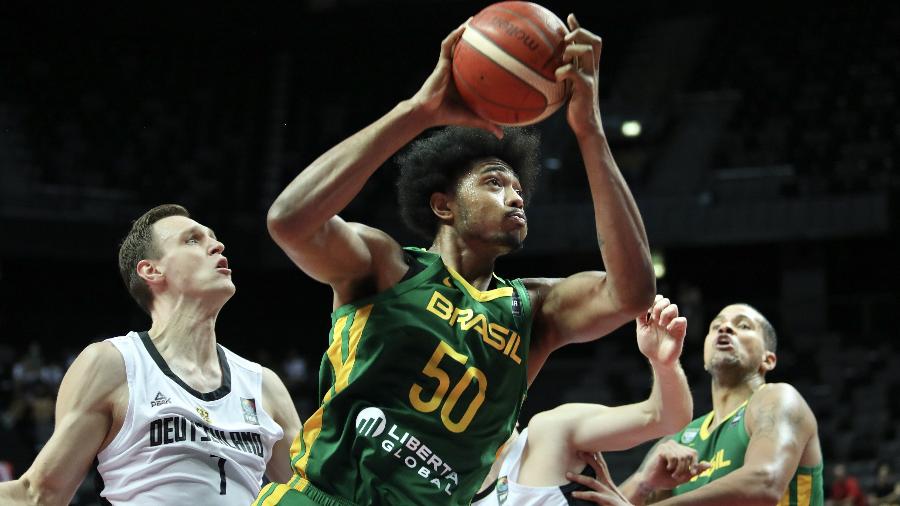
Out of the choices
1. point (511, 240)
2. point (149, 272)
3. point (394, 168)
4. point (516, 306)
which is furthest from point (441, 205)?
point (394, 168)

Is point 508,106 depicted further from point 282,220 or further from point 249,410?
point 249,410

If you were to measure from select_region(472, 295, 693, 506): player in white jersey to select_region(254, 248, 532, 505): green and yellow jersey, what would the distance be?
0.73m

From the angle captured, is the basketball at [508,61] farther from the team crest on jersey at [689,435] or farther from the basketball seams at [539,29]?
the team crest on jersey at [689,435]

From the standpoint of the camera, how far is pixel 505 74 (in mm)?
3127

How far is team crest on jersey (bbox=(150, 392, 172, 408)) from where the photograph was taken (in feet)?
12.8

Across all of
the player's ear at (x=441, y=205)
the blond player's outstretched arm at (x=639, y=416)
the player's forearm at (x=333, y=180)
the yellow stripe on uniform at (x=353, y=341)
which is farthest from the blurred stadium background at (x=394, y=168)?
the player's forearm at (x=333, y=180)

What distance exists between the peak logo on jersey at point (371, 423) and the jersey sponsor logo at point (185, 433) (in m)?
0.97

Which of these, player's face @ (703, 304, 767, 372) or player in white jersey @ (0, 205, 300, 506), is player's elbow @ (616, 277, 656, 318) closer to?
player in white jersey @ (0, 205, 300, 506)

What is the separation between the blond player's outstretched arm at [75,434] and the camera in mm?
3781

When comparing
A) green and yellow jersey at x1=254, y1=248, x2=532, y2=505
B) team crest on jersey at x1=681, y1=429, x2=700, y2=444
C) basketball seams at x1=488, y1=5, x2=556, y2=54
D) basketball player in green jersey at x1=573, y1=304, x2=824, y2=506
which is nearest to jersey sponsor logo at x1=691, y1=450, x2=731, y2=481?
basketball player in green jersey at x1=573, y1=304, x2=824, y2=506

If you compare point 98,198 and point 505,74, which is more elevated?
point 505,74

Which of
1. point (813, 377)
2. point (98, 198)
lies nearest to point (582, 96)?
point (813, 377)

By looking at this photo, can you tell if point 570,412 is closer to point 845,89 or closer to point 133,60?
point 845,89

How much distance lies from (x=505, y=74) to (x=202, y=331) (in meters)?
1.77
